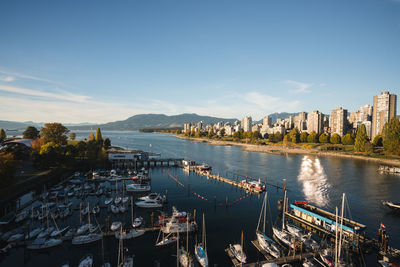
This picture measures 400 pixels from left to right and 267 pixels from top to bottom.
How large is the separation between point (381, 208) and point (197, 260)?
30261 millimetres

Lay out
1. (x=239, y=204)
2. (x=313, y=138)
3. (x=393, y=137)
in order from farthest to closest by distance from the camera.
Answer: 1. (x=313, y=138)
2. (x=393, y=137)
3. (x=239, y=204)

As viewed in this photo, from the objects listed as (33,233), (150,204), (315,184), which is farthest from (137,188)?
(315,184)

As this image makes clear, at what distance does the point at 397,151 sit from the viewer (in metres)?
75.2

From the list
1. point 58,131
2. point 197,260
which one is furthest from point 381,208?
point 58,131

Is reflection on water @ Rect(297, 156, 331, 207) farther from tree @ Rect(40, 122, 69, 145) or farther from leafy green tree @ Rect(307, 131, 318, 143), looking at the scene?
tree @ Rect(40, 122, 69, 145)

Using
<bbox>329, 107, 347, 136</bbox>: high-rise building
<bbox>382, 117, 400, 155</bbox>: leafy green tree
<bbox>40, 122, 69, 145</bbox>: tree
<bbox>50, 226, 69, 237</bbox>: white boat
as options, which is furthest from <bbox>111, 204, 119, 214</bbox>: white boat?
<bbox>329, 107, 347, 136</bbox>: high-rise building

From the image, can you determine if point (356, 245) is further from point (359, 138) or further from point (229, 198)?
point (359, 138)

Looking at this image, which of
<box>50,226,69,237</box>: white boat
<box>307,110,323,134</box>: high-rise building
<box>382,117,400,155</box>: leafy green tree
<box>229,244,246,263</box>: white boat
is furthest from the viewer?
<box>307,110,323,134</box>: high-rise building

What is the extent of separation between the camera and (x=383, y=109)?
117562 millimetres

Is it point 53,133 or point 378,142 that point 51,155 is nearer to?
point 53,133

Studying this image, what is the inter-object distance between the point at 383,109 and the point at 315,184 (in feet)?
337

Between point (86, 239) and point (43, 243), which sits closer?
point (43, 243)

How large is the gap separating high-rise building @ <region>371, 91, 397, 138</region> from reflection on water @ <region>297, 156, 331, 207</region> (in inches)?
3058

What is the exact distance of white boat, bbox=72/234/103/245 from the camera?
859 inches
